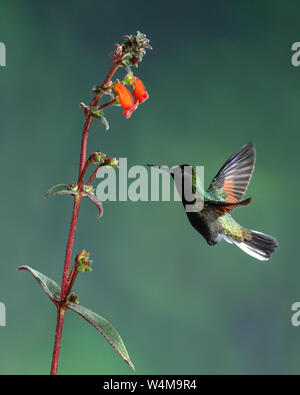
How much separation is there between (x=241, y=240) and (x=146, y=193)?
0.25 metres

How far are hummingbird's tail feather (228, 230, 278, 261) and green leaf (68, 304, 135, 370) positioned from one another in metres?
0.32

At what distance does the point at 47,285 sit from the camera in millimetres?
612

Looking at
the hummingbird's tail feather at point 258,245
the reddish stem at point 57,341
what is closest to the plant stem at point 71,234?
the reddish stem at point 57,341

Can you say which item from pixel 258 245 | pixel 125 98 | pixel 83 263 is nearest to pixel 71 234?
pixel 83 263

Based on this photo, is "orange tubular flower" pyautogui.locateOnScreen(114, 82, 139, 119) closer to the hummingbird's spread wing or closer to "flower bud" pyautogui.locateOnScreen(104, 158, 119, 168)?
"flower bud" pyautogui.locateOnScreen(104, 158, 119, 168)

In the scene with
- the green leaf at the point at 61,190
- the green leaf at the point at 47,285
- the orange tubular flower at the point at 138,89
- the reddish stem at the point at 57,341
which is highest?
the orange tubular flower at the point at 138,89

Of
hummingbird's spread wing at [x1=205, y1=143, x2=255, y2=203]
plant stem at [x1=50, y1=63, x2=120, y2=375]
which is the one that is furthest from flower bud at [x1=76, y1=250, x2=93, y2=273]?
hummingbird's spread wing at [x1=205, y1=143, x2=255, y2=203]

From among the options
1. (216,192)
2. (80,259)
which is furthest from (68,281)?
(216,192)

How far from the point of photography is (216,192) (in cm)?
94

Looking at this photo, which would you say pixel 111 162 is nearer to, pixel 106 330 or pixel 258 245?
pixel 106 330

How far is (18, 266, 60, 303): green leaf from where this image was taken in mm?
590

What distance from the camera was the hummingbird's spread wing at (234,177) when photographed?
0.91 meters

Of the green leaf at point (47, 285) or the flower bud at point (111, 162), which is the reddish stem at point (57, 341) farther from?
the flower bud at point (111, 162)

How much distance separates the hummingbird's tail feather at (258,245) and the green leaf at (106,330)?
318 mm
